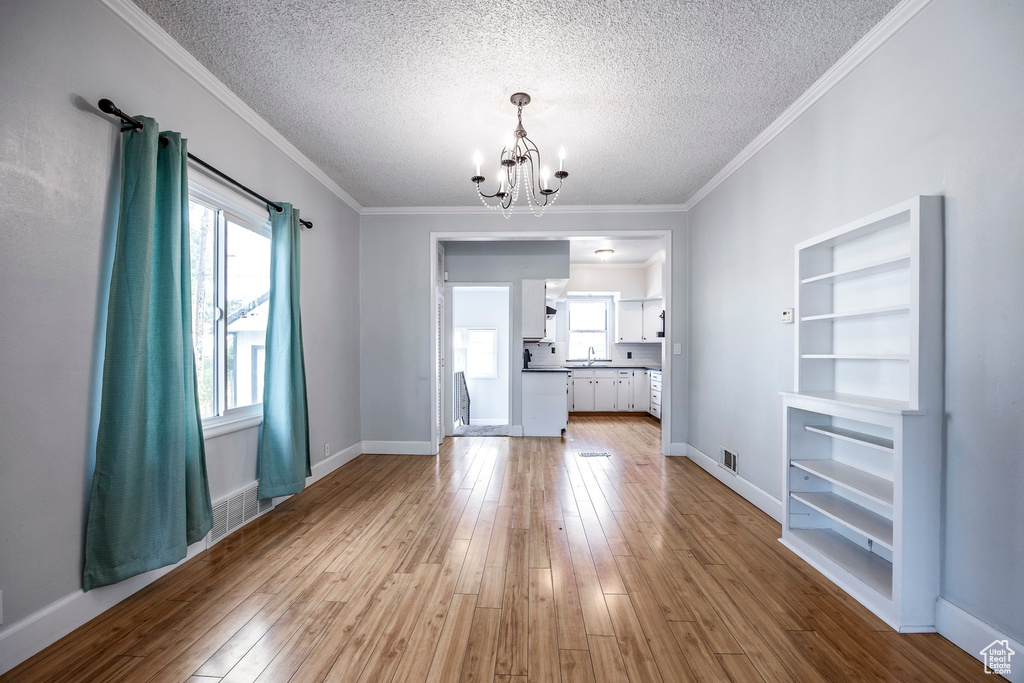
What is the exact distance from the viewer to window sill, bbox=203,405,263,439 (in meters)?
2.70

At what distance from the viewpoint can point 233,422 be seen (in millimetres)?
2914

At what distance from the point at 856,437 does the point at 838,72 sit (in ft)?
6.50

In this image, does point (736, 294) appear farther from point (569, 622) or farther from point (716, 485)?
point (569, 622)

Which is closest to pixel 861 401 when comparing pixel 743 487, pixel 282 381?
pixel 743 487

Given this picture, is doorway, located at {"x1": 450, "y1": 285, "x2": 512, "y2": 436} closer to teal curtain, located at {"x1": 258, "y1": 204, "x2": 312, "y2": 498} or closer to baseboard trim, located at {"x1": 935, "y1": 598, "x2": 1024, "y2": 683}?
teal curtain, located at {"x1": 258, "y1": 204, "x2": 312, "y2": 498}

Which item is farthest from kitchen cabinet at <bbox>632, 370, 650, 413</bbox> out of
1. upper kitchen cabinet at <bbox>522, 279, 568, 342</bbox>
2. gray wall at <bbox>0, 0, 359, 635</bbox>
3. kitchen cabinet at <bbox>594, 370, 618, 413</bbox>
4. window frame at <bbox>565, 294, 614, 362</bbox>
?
gray wall at <bbox>0, 0, 359, 635</bbox>

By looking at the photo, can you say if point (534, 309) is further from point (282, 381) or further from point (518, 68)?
point (518, 68)

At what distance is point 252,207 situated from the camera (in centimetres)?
306

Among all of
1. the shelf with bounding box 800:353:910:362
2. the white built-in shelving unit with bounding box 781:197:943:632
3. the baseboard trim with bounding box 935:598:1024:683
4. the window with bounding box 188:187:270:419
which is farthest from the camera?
the window with bounding box 188:187:270:419

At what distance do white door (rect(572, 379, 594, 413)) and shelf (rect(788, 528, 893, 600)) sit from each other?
550 cm

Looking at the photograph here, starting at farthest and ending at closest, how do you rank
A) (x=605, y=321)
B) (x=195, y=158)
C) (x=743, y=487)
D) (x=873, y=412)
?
(x=605, y=321) → (x=743, y=487) → (x=195, y=158) → (x=873, y=412)

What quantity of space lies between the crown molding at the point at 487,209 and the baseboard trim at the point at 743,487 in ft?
8.58

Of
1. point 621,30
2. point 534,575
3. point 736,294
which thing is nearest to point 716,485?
point 736,294

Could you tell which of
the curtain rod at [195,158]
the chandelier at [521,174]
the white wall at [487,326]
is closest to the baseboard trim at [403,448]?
the curtain rod at [195,158]
